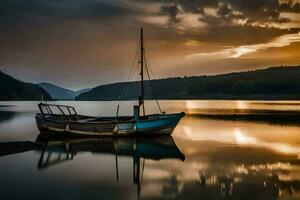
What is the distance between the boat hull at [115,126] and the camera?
35812mm

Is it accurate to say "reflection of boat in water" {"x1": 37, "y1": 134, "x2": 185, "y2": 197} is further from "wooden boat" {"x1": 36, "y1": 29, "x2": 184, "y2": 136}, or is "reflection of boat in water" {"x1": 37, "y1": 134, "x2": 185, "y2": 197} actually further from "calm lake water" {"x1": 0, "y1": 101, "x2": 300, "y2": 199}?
"wooden boat" {"x1": 36, "y1": 29, "x2": 184, "y2": 136}

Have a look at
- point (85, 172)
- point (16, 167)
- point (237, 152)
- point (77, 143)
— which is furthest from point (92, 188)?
point (77, 143)

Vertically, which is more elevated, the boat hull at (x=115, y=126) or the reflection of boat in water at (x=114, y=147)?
the boat hull at (x=115, y=126)

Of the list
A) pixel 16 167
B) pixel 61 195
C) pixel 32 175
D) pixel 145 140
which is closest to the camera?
pixel 61 195

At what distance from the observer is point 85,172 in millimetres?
20969

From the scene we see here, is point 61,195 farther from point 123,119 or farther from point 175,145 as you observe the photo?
point 123,119

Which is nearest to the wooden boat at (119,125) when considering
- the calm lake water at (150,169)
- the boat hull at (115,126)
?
the boat hull at (115,126)

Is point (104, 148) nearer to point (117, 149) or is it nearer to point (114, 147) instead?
point (114, 147)

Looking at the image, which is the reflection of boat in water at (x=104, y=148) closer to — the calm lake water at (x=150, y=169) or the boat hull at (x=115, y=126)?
the calm lake water at (x=150, y=169)

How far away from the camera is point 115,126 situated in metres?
35.8

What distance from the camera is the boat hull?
35812 mm

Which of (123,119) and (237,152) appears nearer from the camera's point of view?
(237,152)

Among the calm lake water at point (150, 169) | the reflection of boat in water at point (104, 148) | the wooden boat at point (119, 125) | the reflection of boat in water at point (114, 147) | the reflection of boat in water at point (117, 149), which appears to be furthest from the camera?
the wooden boat at point (119, 125)

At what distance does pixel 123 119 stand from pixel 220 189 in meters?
23.0
